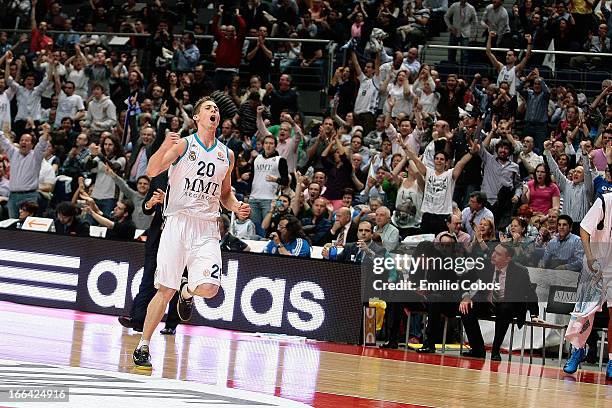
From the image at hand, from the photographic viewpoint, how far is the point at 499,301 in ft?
46.4

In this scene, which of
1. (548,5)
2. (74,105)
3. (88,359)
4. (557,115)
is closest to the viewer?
(88,359)

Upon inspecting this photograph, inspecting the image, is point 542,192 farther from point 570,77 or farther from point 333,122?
point 333,122

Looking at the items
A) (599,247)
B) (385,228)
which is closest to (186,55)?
(385,228)

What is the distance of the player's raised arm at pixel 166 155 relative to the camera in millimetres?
9680

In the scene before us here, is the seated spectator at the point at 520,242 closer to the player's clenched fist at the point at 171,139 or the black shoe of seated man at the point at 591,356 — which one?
the black shoe of seated man at the point at 591,356

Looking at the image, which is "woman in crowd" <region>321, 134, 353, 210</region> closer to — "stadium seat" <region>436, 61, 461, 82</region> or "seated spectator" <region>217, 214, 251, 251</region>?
"seated spectator" <region>217, 214, 251, 251</region>

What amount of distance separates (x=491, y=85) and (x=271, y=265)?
6204 mm

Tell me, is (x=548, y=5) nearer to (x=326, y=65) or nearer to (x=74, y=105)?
(x=326, y=65)

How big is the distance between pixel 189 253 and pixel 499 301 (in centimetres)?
545

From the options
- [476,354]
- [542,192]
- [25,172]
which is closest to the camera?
[476,354]

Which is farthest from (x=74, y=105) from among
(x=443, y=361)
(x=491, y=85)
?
(x=443, y=361)

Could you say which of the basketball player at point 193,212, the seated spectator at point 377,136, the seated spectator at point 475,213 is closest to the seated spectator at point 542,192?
the seated spectator at point 475,213

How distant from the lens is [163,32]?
2347cm

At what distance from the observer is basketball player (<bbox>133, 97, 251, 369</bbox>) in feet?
32.2
